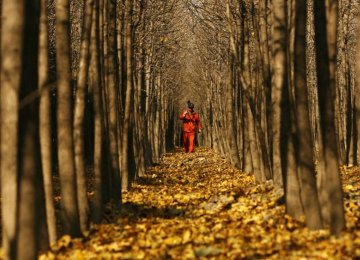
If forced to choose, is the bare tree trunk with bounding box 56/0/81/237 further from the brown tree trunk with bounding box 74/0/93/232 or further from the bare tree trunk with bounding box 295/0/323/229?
the bare tree trunk with bounding box 295/0/323/229

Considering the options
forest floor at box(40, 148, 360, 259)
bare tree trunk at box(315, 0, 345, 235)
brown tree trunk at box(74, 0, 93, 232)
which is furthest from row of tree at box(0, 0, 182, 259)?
bare tree trunk at box(315, 0, 345, 235)

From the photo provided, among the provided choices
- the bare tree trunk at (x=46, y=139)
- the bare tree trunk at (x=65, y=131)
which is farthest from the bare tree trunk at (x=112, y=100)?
the bare tree trunk at (x=46, y=139)

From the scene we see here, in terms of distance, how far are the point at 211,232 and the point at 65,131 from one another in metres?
2.44

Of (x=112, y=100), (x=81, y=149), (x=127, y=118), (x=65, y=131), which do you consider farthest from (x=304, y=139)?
(x=127, y=118)

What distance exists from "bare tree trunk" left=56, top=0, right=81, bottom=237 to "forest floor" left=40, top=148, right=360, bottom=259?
340 millimetres

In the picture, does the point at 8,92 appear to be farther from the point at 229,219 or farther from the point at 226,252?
the point at 229,219

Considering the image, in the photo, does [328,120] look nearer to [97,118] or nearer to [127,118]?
[97,118]

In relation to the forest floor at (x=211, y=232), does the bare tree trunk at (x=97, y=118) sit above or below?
above

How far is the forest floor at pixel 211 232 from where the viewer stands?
6691mm

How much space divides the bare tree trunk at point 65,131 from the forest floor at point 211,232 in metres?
0.34

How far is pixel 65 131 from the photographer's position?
8.06 meters

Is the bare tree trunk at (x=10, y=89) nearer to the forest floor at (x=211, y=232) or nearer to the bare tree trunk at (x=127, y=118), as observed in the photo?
the forest floor at (x=211, y=232)

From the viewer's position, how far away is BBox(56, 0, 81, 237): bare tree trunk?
805cm

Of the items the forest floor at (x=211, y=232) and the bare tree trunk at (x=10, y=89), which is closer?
the bare tree trunk at (x=10, y=89)
